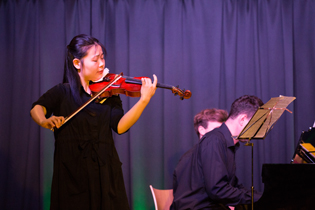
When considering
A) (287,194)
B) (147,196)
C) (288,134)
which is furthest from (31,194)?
(288,134)

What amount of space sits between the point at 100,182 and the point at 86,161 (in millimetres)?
135

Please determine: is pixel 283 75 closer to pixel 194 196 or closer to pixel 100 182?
pixel 194 196

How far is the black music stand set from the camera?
1.69m

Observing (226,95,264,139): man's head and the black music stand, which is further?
(226,95,264,139): man's head

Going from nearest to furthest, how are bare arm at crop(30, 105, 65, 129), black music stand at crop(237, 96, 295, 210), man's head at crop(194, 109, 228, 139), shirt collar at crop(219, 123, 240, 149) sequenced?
bare arm at crop(30, 105, 65, 129), black music stand at crop(237, 96, 295, 210), shirt collar at crop(219, 123, 240, 149), man's head at crop(194, 109, 228, 139)

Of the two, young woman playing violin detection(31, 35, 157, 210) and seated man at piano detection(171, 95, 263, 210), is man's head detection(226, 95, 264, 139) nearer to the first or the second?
seated man at piano detection(171, 95, 263, 210)

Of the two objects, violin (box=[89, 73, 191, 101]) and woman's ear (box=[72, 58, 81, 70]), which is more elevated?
woman's ear (box=[72, 58, 81, 70])

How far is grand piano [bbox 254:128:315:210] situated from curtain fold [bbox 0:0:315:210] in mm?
1964

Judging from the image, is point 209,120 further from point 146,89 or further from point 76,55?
point 76,55

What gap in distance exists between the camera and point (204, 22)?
3.87 meters

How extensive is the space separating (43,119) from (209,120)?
1721 millimetres

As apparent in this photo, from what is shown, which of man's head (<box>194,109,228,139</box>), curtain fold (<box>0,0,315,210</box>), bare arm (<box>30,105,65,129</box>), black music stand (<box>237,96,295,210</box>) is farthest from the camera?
curtain fold (<box>0,0,315,210</box>)

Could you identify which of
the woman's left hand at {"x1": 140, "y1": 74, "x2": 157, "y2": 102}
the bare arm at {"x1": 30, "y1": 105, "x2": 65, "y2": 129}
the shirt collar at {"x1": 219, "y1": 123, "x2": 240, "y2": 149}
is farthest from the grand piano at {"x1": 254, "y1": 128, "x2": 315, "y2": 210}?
the bare arm at {"x1": 30, "y1": 105, "x2": 65, "y2": 129}

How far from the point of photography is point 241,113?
209 cm
